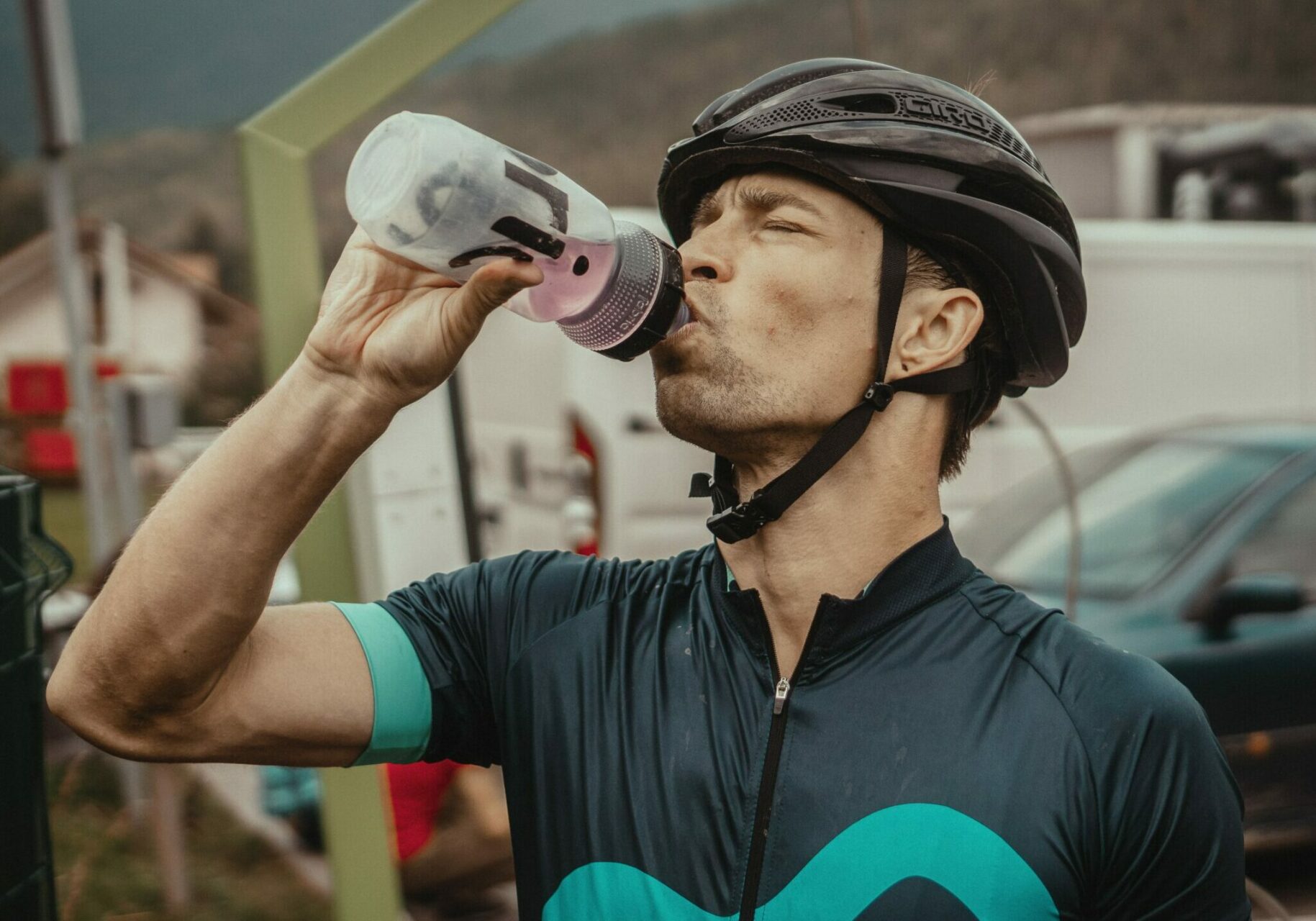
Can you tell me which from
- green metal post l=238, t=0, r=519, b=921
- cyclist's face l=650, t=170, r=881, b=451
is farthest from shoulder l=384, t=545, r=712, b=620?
green metal post l=238, t=0, r=519, b=921

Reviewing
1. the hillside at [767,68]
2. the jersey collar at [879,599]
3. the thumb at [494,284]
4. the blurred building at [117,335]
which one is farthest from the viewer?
the hillside at [767,68]

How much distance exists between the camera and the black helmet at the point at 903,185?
202cm

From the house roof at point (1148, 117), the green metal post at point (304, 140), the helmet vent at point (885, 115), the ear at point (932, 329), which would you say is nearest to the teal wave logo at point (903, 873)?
the ear at point (932, 329)

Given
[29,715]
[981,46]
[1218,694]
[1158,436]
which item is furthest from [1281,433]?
[29,715]

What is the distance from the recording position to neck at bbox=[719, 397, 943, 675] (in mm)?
1944

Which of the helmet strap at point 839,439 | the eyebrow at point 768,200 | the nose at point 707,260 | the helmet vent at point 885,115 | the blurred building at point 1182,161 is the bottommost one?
the helmet strap at point 839,439

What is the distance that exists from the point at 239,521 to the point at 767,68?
4570 millimetres

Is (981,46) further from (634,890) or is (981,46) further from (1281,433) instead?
(634,890)

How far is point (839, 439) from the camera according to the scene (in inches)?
78.3

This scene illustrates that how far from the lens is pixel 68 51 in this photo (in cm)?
429

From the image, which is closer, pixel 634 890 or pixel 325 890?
pixel 634 890

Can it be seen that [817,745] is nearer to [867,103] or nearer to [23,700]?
[867,103]

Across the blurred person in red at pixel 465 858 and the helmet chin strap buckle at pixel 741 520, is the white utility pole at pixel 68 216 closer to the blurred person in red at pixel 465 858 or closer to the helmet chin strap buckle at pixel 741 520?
the blurred person in red at pixel 465 858

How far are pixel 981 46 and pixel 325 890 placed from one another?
4.76m
